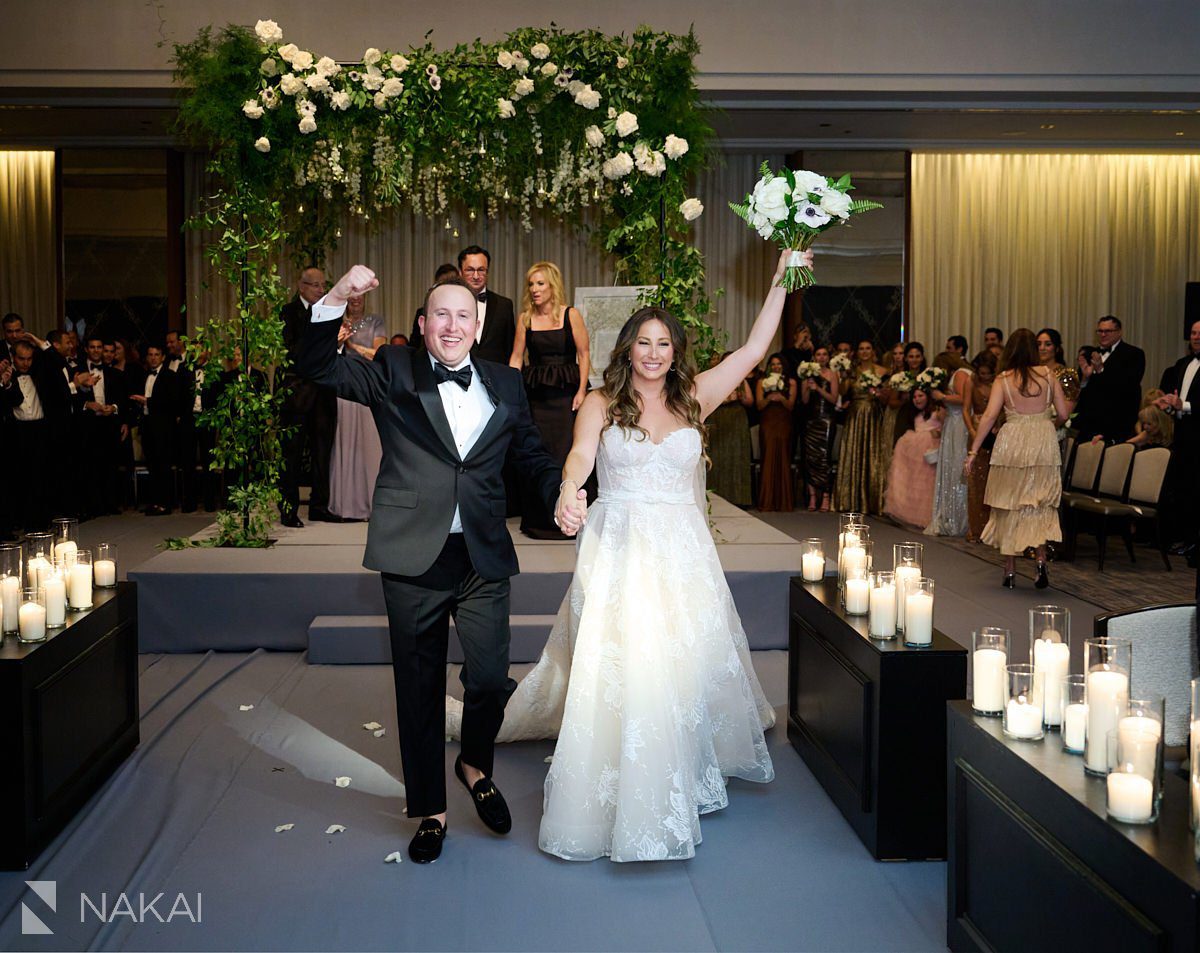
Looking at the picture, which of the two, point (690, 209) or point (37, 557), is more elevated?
point (690, 209)

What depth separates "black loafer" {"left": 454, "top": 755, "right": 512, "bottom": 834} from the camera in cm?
378

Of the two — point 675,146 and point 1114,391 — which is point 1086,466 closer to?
point 1114,391

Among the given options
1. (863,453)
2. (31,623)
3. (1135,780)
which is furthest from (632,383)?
(863,453)

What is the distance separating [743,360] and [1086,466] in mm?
6310

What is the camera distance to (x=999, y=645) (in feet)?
9.70

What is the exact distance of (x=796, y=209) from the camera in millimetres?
3908

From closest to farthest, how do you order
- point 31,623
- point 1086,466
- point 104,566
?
point 31,623 → point 104,566 → point 1086,466

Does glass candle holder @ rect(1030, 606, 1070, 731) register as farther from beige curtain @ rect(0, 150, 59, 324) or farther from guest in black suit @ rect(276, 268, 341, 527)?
beige curtain @ rect(0, 150, 59, 324)

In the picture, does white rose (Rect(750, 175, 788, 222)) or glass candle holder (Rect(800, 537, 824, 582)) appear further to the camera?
glass candle holder (Rect(800, 537, 824, 582))

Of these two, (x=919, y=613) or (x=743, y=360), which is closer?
(x=919, y=613)

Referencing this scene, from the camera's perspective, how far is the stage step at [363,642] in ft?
20.0

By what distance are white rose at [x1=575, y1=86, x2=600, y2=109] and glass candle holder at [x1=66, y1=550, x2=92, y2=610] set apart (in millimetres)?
3872

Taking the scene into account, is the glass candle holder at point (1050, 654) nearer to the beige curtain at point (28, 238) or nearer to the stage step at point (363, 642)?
the stage step at point (363, 642)

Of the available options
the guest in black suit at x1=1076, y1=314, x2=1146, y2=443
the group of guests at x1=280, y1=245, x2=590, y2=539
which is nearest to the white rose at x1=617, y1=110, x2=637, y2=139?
the group of guests at x1=280, y1=245, x2=590, y2=539
